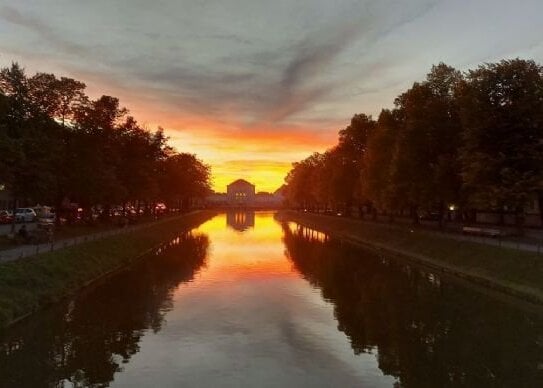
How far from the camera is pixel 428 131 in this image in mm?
63312

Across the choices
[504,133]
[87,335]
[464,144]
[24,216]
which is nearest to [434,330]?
[87,335]

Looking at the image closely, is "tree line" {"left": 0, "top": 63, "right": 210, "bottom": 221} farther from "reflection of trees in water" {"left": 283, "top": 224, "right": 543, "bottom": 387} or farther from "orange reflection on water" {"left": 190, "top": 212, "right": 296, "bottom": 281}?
"reflection of trees in water" {"left": 283, "top": 224, "right": 543, "bottom": 387}

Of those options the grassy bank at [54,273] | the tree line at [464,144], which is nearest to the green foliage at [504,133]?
the tree line at [464,144]

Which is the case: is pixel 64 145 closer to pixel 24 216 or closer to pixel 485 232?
pixel 24 216

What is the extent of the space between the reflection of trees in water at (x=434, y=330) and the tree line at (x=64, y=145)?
81.1 ft

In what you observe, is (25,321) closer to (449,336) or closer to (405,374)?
(405,374)

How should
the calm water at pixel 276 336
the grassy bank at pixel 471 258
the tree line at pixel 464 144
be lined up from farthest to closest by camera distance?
1. the tree line at pixel 464 144
2. the grassy bank at pixel 471 258
3. the calm water at pixel 276 336

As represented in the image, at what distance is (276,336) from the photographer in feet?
89.2

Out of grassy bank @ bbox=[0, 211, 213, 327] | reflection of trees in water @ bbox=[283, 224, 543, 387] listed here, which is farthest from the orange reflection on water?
grassy bank @ bbox=[0, 211, 213, 327]

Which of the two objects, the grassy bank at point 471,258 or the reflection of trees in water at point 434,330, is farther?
the grassy bank at point 471,258

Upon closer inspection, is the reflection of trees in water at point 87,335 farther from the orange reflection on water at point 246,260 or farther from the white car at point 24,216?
the white car at point 24,216

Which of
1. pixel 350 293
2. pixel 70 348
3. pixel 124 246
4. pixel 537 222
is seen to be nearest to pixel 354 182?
pixel 537 222

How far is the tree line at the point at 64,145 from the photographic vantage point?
47344 millimetres

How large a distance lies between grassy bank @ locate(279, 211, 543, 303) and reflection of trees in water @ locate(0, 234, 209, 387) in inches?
873
